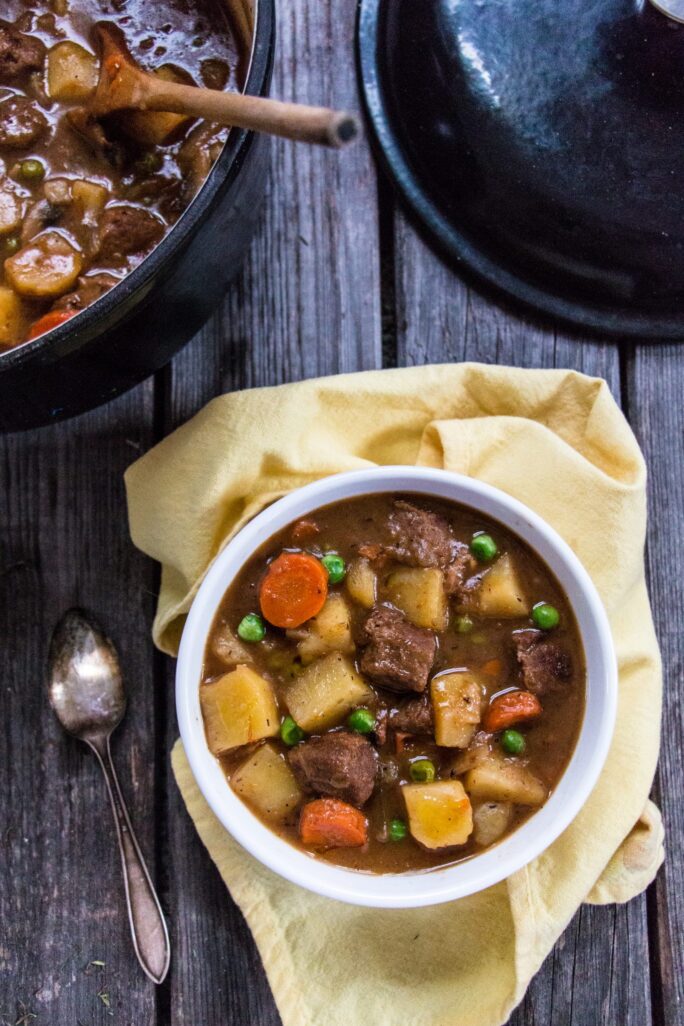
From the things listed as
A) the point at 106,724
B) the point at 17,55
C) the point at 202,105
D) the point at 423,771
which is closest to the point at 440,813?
the point at 423,771

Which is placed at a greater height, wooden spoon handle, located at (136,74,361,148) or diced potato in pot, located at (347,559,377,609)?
wooden spoon handle, located at (136,74,361,148)

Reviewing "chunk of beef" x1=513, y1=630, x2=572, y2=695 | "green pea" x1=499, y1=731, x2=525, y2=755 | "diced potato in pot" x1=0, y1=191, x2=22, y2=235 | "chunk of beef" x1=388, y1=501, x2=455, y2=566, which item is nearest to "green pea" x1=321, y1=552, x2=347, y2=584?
"chunk of beef" x1=388, y1=501, x2=455, y2=566

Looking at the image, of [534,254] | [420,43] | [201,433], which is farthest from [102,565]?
[420,43]

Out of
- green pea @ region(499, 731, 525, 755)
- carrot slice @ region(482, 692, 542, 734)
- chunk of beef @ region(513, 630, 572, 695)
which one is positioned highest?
chunk of beef @ region(513, 630, 572, 695)

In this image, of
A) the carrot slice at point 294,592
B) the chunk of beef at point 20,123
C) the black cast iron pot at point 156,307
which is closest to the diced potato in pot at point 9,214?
the chunk of beef at point 20,123

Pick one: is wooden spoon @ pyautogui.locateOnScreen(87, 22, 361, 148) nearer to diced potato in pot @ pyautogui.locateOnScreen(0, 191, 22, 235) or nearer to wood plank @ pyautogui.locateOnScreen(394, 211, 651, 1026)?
diced potato in pot @ pyautogui.locateOnScreen(0, 191, 22, 235)

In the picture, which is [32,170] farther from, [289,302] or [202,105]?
[289,302]
